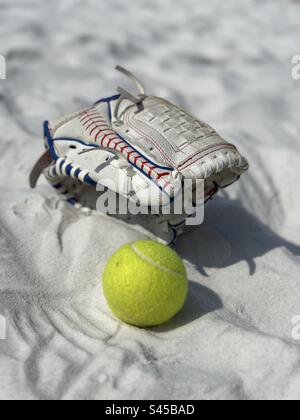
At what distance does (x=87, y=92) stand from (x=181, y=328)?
1.98 meters

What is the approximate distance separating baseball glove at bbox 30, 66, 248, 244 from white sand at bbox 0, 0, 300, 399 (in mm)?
166

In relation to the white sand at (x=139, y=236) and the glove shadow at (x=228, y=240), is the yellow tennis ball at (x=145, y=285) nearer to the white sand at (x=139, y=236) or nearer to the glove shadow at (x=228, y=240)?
the white sand at (x=139, y=236)

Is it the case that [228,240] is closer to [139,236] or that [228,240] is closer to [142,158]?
[139,236]

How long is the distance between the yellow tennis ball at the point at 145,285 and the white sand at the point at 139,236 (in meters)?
0.08

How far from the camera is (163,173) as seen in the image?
2.04m

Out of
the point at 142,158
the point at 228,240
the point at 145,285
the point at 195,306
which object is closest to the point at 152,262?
the point at 145,285

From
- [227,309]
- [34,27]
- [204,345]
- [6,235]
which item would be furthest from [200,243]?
[34,27]

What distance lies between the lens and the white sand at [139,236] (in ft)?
5.63

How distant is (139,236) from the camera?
91.1 inches

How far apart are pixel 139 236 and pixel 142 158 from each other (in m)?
0.36

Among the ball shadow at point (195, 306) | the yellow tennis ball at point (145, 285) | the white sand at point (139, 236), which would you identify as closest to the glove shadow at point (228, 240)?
the white sand at point (139, 236)

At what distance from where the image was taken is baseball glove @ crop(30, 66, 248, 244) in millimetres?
2062

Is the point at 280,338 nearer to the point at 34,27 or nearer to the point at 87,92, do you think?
the point at 87,92
